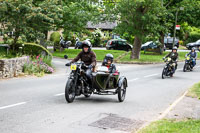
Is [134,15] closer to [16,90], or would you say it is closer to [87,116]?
[16,90]

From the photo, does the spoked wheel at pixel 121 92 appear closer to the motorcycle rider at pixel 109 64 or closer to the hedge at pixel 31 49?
the motorcycle rider at pixel 109 64

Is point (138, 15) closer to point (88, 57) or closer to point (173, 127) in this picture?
Answer: point (88, 57)

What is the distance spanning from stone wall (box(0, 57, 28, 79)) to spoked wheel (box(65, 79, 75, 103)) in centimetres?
716

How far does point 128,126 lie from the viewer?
7492 mm

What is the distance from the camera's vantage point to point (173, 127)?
23.2ft

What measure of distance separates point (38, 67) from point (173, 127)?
1306 cm

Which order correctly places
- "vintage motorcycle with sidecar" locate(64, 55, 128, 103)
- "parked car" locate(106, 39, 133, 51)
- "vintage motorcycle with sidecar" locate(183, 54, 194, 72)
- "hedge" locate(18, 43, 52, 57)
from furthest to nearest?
1. "parked car" locate(106, 39, 133, 51)
2. "vintage motorcycle with sidecar" locate(183, 54, 194, 72)
3. "hedge" locate(18, 43, 52, 57)
4. "vintage motorcycle with sidecar" locate(64, 55, 128, 103)

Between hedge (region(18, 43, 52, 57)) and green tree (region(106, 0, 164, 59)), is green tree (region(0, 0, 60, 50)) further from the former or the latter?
→ green tree (region(106, 0, 164, 59))

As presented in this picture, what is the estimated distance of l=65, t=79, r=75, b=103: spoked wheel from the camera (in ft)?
30.9

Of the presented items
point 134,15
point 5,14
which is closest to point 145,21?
point 134,15

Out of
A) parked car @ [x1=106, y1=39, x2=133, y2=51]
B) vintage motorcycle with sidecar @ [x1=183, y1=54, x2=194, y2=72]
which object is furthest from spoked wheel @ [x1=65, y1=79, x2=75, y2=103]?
parked car @ [x1=106, y1=39, x2=133, y2=51]

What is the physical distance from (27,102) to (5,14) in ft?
39.1

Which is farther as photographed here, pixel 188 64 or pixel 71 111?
pixel 188 64

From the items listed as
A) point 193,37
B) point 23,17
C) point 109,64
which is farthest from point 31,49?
point 193,37
